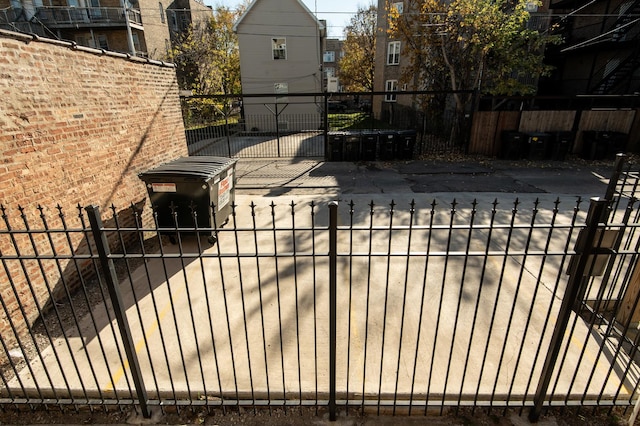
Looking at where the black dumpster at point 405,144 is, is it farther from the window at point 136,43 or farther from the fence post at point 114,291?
the window at point 136,43

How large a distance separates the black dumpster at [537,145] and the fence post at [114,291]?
45.8 feet

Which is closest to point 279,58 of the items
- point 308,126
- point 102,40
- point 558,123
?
point 308,126

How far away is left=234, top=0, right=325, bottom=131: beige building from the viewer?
20438mm

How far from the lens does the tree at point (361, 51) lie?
95.2 feet

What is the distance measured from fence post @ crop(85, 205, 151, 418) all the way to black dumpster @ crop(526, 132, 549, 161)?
13.9m

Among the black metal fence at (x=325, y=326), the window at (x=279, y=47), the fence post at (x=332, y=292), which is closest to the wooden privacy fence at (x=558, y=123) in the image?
the black metal fence at (x=325, y=326)

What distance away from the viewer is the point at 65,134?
4.50 meters

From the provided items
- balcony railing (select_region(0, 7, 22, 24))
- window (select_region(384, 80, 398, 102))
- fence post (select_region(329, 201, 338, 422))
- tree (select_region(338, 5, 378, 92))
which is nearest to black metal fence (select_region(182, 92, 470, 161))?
window (select_region(384, 80, 398, 102))

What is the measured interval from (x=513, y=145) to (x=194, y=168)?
11.8 meters

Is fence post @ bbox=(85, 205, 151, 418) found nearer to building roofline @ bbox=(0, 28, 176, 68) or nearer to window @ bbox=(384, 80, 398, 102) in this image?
building roofline @ bbox=(0, 28, 176, 68)

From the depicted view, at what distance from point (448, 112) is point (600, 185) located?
8.66 metres

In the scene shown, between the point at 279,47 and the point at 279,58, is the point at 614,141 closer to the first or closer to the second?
the point at 279,58

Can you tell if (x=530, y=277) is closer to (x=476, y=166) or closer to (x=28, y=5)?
(x=476, y=166)

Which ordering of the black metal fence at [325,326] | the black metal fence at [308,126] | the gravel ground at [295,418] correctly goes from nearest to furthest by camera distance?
the black metal fence at [325,326]
the gravel ground at [295,418]
the black metal fence at [308,126]
